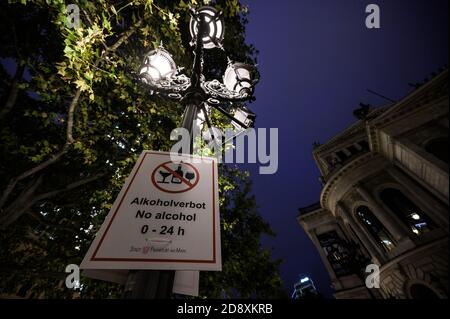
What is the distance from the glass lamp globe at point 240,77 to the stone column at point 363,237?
16179mm

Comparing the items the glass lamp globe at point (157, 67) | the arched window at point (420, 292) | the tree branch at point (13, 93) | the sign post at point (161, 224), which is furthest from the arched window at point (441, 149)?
the tree branch at point (13, 93)

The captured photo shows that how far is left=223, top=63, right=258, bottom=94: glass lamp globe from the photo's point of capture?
3937 mm

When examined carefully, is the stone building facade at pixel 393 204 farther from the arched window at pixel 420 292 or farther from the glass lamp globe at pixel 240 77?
the glass lamp globe at pixel 240 77

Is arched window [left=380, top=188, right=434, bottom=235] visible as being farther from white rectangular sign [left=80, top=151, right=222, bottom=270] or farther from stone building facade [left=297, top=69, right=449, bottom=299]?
white rectangular sign [left=80, top=151, right=222, bottom=270]

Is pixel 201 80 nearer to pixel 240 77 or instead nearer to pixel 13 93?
pixel 240 77

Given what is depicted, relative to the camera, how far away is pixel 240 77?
395cm

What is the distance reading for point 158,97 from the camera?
7.05 m

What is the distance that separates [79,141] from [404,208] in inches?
715

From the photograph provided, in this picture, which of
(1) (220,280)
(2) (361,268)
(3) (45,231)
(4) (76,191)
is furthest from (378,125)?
(3) (45,231)

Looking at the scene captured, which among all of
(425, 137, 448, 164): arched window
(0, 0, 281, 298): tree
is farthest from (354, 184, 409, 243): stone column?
(0, 0, 281, 298): tree

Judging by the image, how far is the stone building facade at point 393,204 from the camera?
8625 mm
